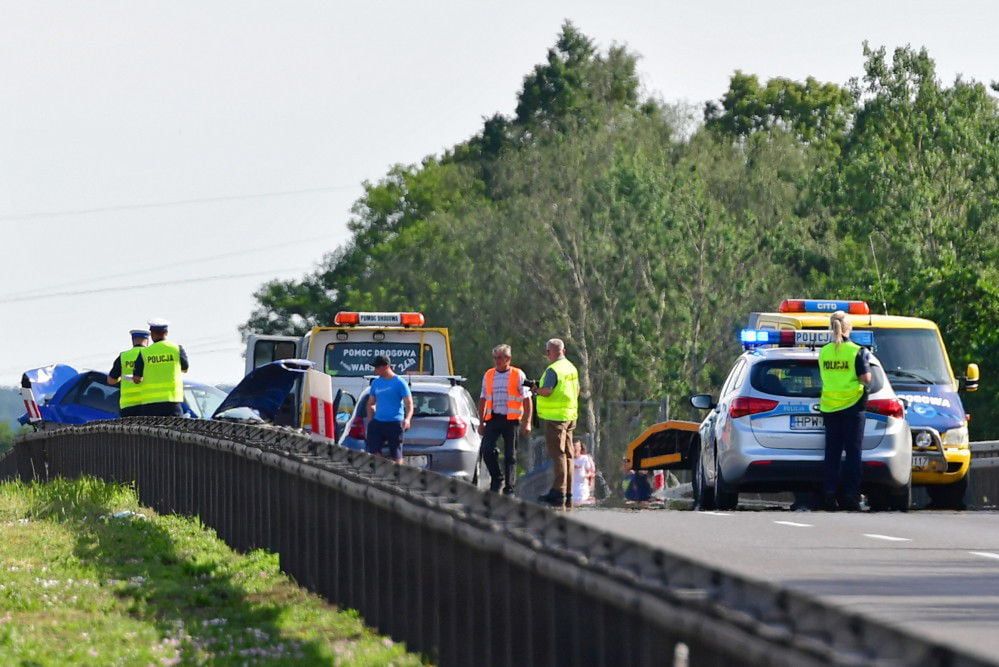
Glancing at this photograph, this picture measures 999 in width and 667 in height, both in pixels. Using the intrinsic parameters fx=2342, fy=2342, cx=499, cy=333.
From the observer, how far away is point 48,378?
3825 centimetres

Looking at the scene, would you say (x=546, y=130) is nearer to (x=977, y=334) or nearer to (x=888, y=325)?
(x=977, y=334)

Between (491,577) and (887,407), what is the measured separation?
44.9ft

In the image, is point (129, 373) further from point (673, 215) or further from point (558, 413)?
point (673, 215)

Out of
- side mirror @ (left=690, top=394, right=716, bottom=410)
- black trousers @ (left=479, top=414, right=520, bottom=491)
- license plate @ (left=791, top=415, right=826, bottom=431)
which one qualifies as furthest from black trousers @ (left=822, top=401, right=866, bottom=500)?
black trousers @ (left=479, top=414, right=520, bottom=491)

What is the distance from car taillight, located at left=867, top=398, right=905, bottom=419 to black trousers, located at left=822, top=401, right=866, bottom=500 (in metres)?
0.42

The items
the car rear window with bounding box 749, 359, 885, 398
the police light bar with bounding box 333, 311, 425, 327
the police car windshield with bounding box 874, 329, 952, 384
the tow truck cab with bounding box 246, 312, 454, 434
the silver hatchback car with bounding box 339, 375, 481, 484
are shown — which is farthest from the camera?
the police light bar with bounding box 333, 311, 425, 327

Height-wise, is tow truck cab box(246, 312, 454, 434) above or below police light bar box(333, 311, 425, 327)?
below

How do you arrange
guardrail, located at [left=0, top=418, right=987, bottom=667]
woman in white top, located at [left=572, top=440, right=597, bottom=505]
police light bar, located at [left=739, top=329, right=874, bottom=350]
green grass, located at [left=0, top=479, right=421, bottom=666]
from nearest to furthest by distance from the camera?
1. guardrail, located at [left=0, top=418, right=987, bottom=667]
2. green grass, located at [left=0, top=479, right=421, bottom=666]
3. police light bar, located at [left=739, top=329, right=874, bottom=350]
4. woman in white top, located at [left=572, top=440, right=597, bottom=505]

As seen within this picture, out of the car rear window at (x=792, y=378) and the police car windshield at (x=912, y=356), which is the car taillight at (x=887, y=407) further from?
the police car windshield at (x=912, y=356)

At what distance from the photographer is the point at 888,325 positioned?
26.1 m

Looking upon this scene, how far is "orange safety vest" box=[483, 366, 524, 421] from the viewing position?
24.2 meters

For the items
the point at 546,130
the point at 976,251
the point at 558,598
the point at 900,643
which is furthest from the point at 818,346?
the point at 546,130

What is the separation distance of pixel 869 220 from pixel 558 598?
61594 millimetres

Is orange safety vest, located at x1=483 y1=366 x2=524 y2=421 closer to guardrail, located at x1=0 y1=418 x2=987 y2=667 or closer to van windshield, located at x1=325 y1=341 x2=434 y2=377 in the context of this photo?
guardrail, located at x1=0 y1=418 x2=987 y2=667
